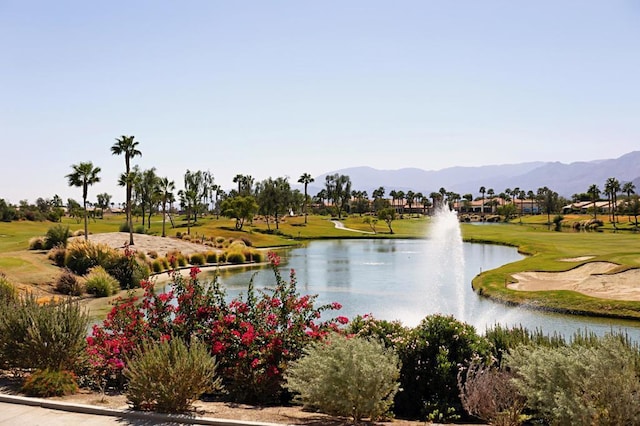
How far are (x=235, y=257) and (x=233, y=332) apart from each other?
161ft

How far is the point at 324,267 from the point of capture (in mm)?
55500

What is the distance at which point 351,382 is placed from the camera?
8578 mm

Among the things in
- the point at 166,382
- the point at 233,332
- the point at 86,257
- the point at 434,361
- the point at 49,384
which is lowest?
the point at 86,257

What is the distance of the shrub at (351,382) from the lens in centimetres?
861

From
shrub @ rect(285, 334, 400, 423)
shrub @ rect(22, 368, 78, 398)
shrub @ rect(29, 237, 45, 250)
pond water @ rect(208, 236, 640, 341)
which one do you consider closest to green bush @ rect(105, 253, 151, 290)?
pond water @ rect(208, 236, 640, 341)

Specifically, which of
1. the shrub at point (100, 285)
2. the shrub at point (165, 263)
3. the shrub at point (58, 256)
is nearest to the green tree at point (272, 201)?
the shrub at point (165, 263)

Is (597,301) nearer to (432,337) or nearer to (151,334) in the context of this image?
(432,337)

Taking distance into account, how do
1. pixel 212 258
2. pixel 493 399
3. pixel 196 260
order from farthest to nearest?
pixel 212 258
pixel 196 260
pixel 493 399

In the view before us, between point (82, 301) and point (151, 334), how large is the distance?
2385 cm

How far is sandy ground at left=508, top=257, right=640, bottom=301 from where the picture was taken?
33.6 metres

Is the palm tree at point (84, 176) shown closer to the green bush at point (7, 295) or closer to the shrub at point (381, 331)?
the green bush at point (7, 295)

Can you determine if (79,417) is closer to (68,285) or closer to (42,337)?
(42,337)

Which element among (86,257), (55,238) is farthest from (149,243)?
(86,257)

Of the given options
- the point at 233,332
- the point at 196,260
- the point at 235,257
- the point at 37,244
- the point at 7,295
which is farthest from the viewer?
the point at 235,257
